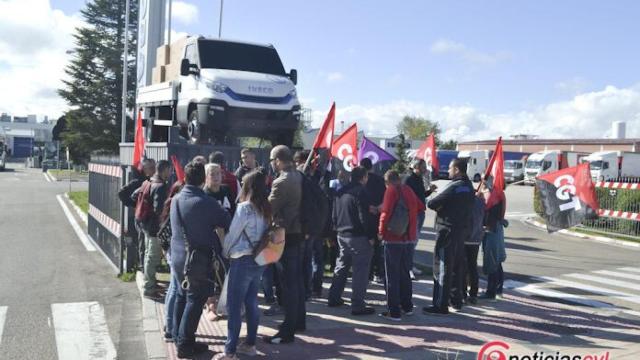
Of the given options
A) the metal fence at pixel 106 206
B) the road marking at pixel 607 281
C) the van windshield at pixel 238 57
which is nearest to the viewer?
the metal fence at pixel 106 206

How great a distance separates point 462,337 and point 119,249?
5.82 metres

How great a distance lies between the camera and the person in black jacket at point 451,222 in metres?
7.43

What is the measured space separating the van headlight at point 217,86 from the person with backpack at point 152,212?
424 cm

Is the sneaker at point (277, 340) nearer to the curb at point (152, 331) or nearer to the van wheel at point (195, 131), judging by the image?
the curb at point (152, 331)

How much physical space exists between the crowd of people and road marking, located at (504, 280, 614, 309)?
3.13ft

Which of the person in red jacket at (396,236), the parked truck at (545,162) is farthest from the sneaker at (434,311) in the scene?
the parked truck at (545,162)

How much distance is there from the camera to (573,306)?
879 centimetres

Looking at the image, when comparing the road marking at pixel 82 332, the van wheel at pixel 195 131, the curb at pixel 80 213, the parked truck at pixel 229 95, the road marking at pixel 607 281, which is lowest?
the road marking at pixel 82 332

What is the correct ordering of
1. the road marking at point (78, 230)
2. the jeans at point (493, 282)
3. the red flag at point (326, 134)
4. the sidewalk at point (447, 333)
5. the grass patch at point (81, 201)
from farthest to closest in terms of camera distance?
the grass patch at point (81, 201) → the road marking at point (78, 230) → the jeans at point (493, 282) → the red flag at point (326, 134) → the sidewalk at point (447, 333)

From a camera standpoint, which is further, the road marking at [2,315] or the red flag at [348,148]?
the red flag at [348,148]

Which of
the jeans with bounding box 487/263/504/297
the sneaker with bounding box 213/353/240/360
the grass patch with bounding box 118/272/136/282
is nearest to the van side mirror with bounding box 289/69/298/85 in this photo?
the grass patch with bounding box 118/272/136/282

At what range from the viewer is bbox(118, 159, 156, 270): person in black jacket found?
8383mm

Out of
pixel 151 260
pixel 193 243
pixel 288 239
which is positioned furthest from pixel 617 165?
pixel 193 243

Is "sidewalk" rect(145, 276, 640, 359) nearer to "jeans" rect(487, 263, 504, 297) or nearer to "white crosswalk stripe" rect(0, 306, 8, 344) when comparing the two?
"jeans" rect(487, 263, 504, 297)
